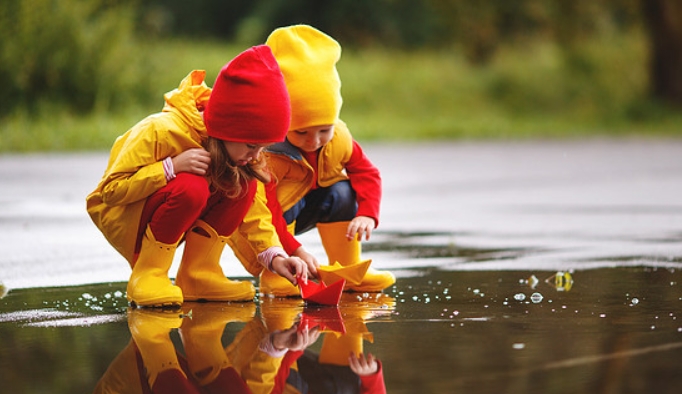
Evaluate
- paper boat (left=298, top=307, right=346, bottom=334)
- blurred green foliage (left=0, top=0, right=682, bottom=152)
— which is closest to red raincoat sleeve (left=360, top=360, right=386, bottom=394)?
paper boat (left=298, top=307, right=346, bottom=334)

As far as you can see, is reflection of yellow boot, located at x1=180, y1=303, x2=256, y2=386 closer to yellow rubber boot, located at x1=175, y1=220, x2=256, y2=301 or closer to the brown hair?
yellow rubber boot, located at x1=175, y1=220, x2=256, y2=301

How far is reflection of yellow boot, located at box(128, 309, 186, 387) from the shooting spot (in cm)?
288

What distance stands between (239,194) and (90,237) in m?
2.45

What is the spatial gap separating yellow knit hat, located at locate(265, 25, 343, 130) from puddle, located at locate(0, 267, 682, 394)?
64 cm

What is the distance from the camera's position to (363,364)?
9.50 ft

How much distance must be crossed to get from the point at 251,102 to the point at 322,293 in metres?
0.67

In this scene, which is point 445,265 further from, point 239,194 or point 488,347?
point 488,347

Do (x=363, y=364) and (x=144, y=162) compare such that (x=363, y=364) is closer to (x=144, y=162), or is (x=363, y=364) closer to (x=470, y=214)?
(x=144, y=162)

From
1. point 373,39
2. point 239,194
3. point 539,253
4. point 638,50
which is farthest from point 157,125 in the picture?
point 373,39

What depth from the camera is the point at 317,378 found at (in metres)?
2.77

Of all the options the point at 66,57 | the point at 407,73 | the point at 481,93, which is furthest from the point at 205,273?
the point at 407,73

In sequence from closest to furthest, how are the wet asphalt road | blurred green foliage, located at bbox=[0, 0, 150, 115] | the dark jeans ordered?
1. the dark jeans
2. the wet asphalt road
3. blurred green foliage, located at bbox=[0, 0, 150, 115]

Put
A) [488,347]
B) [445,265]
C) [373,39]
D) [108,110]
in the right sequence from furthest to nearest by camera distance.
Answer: [373,39], [108,110], [445,265], [488,347]

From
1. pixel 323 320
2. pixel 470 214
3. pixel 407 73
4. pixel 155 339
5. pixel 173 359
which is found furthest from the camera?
pixel 407 73
